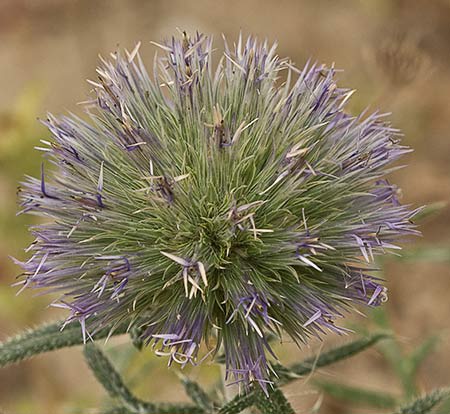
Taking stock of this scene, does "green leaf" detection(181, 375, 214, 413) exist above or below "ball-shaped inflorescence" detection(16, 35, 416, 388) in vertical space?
below

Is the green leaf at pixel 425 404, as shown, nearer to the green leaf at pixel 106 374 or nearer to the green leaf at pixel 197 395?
the green leaf at pixel 197 395

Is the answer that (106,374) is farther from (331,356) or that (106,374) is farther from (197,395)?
(331,356)

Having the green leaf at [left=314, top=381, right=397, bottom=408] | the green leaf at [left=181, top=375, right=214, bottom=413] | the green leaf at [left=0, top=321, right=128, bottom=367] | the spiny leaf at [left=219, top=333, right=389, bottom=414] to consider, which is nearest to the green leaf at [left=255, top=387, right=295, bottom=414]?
the spiny leaf at [left=219, top=333, right=389, bottom=414]

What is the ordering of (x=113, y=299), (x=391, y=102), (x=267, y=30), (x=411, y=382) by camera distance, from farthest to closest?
(x=267, y=30), (x=391, y=102), (x=411, y=382), (x=113, y=299)

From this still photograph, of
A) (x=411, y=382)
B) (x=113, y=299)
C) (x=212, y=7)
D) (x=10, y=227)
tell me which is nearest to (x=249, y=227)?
(x=113, y=299)

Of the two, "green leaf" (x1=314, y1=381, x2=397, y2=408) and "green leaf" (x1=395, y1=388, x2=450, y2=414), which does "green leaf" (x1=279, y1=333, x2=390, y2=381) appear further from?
"green leaf" (x1=314, y1=381, x2=397, y2=408)

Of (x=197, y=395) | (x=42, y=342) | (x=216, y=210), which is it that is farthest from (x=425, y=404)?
(x=42, y=342)

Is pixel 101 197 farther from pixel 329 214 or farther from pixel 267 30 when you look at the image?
pixel 267 30

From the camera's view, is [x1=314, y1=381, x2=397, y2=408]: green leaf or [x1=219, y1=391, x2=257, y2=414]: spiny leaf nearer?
[x1=219, y1=391, x2=257, y2=414]: spiny leaf
